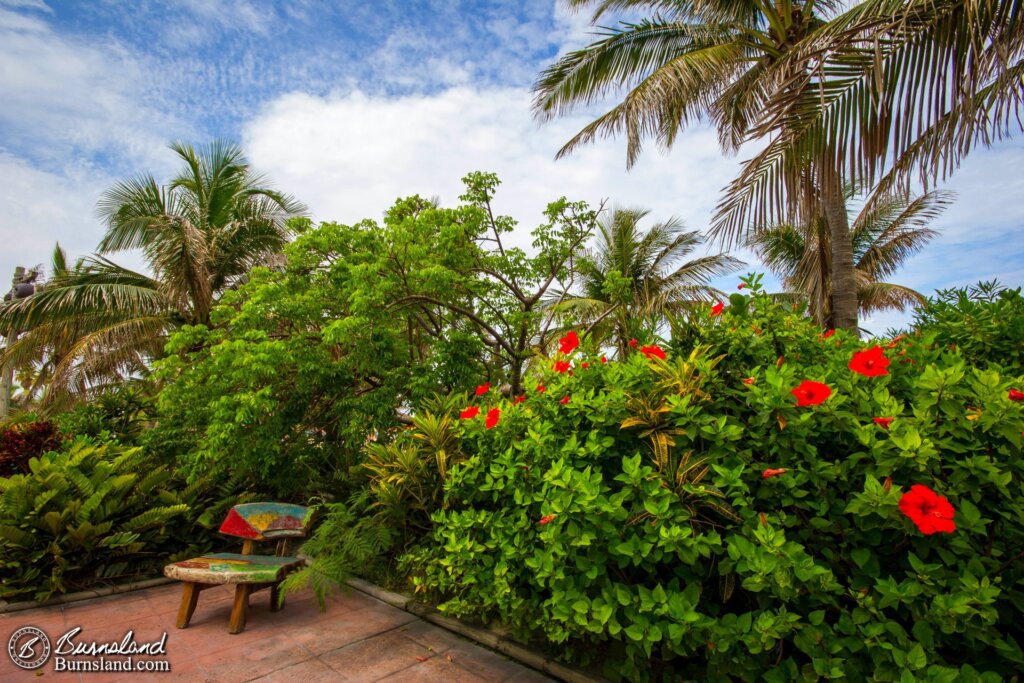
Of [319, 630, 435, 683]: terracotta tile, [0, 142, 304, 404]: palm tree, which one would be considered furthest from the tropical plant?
[0, 142, 304, 404]: palm tree

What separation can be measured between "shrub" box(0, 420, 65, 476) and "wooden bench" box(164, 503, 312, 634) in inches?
124

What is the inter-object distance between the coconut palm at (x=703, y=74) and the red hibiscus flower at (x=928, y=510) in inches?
160

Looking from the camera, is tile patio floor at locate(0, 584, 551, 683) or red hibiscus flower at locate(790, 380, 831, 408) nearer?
red hibiscus flower at locate(790, 380, 831, 408)

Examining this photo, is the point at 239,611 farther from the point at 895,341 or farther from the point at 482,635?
the point at 895,341

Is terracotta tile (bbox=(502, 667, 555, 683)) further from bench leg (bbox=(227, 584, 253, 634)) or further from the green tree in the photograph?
the green tree

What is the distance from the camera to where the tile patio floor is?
2.75m

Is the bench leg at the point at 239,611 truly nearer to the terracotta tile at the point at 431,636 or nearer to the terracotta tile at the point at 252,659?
the terracotta tile at the point at 252,659

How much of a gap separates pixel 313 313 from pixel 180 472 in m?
2.15

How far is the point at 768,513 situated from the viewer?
2135mm

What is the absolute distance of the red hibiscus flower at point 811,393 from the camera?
6.39 ft

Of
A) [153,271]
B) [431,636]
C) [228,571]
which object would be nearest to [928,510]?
[431,636]

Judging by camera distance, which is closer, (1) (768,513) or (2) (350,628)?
(1) (768,513)

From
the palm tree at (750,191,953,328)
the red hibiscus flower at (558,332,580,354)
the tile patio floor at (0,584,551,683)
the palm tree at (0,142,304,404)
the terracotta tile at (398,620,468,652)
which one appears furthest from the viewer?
the palm tree at (750,191,953,328)

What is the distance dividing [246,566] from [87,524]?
1.68 m
